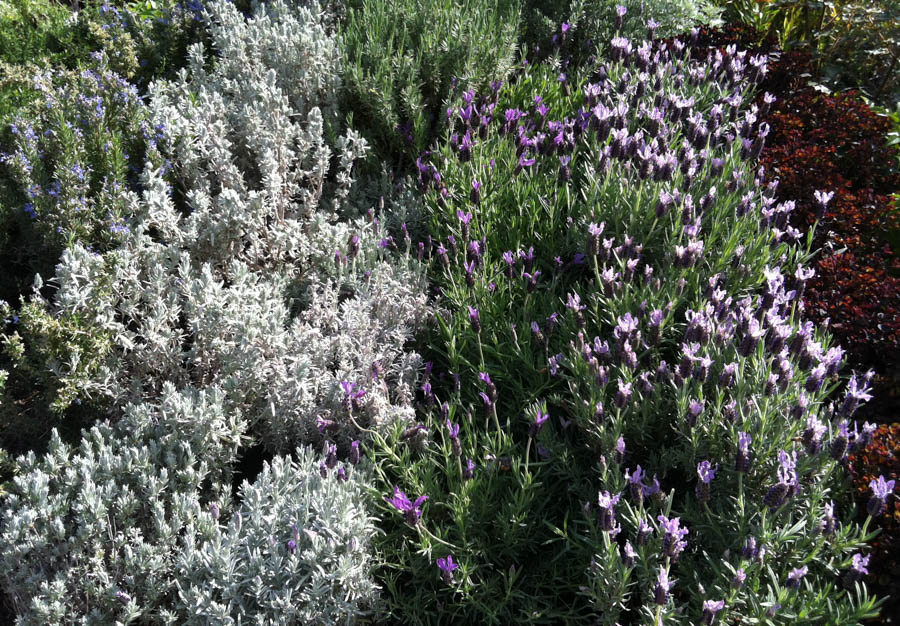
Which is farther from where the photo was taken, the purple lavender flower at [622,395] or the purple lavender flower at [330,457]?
the purple lavender flower at [330,457]

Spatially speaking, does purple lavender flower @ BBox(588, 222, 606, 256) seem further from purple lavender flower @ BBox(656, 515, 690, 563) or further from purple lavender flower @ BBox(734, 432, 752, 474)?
purple lavender flower @ BBox(656, 515, 690, 563)

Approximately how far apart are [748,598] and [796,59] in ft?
11.3

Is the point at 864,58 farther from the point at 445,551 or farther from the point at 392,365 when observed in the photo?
the point at 445,551

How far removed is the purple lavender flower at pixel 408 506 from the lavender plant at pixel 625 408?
0.29ft

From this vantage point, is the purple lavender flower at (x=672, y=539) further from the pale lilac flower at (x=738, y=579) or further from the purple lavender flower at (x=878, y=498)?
the purple lavender flower at (x=878, y=498)

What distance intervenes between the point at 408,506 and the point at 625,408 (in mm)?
752

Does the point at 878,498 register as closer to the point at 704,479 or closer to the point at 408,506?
the point at 704,479

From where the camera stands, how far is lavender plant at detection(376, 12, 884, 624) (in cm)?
191

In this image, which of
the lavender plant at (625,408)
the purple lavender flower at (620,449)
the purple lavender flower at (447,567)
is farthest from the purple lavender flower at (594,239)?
the purple lavender flower at (447,567)

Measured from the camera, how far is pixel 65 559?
216 cm

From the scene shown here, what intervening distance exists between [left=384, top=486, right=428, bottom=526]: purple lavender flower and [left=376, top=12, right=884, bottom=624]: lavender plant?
0.09m

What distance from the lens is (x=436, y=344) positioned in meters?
2.95

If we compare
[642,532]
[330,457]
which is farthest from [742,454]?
[330,457]

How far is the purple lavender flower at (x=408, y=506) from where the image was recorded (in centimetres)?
204
